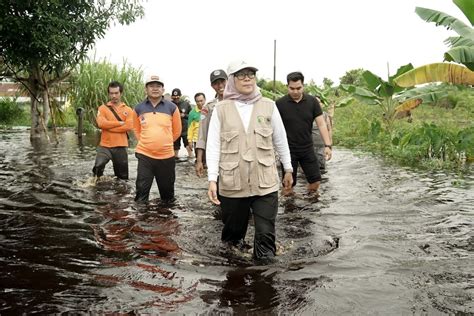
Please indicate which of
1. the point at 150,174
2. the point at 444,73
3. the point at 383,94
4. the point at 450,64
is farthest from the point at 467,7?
the point at 150,174

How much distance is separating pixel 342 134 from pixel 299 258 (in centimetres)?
1584

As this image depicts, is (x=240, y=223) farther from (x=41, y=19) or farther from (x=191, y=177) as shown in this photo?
(x=41, y=19)

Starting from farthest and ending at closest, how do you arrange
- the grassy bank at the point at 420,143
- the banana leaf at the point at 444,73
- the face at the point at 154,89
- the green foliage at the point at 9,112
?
the green foliage at the point at 9,112 → the grassy bank at the point at 420,143 → the banana leaf at the point at 444,73 → the face at the point at 154,89

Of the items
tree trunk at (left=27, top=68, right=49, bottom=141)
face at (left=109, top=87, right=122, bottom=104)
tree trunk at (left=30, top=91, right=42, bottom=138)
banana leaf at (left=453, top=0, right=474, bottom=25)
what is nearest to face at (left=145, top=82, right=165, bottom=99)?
face at (left=109, top=87, right=122, bottom=104)

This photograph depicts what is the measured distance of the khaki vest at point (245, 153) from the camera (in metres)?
4.53

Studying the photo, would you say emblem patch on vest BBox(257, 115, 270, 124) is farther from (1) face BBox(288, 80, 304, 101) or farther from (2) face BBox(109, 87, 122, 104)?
(2) face BBox(109, 87, 122, 104)

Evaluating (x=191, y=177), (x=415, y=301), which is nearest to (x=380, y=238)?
(x=415, y=301)

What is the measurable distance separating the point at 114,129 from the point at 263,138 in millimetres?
4974

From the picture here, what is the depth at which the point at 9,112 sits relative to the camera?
1211 inches

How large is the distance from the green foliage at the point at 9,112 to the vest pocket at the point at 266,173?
2887cm

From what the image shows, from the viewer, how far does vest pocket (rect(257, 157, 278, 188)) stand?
454 cm

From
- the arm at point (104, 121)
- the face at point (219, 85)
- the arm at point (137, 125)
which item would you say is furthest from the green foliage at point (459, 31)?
the arm at point (104, 121)

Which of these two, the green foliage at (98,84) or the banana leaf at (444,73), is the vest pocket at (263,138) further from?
the green foliage at (98,84)

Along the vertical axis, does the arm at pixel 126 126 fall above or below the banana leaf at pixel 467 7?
below
